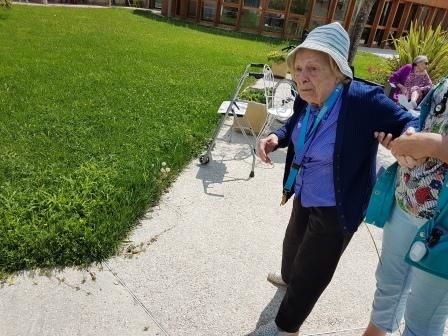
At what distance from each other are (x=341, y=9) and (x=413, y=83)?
48.5 ft

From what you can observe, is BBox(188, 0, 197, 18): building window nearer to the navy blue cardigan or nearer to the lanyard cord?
the lanyard cord

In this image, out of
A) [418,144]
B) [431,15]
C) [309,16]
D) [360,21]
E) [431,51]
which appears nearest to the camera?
[418,144]

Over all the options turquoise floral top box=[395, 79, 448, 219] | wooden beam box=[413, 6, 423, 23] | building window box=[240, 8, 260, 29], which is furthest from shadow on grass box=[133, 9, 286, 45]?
turquoise floral top box=[395, 79, 448, 219]

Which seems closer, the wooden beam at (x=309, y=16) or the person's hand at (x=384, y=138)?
the person's hand at (x=384, y=138)

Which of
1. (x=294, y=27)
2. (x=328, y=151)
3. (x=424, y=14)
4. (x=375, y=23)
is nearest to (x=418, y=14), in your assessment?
(x=424, y=14)

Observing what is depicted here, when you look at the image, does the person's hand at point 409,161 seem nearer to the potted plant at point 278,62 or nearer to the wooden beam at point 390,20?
the potted plant at point 278,62

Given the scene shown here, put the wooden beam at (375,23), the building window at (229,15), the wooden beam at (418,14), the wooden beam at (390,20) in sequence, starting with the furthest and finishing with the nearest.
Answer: the wooden beam at (418,14)
the wooden beam at (390,20)
the wooden beam at (375,23)
the building window at (229,15)

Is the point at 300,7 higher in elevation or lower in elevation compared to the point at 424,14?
lower

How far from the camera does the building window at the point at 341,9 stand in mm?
19584

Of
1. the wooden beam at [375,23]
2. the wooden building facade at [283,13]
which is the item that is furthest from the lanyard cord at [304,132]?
the wooden beam at [375,23]

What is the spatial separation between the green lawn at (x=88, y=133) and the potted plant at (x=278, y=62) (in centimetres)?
94

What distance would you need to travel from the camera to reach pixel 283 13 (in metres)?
19.1

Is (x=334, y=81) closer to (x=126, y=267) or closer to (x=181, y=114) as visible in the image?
(x=126, y=267)

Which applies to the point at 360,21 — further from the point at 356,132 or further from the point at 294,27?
the point at 294,27
